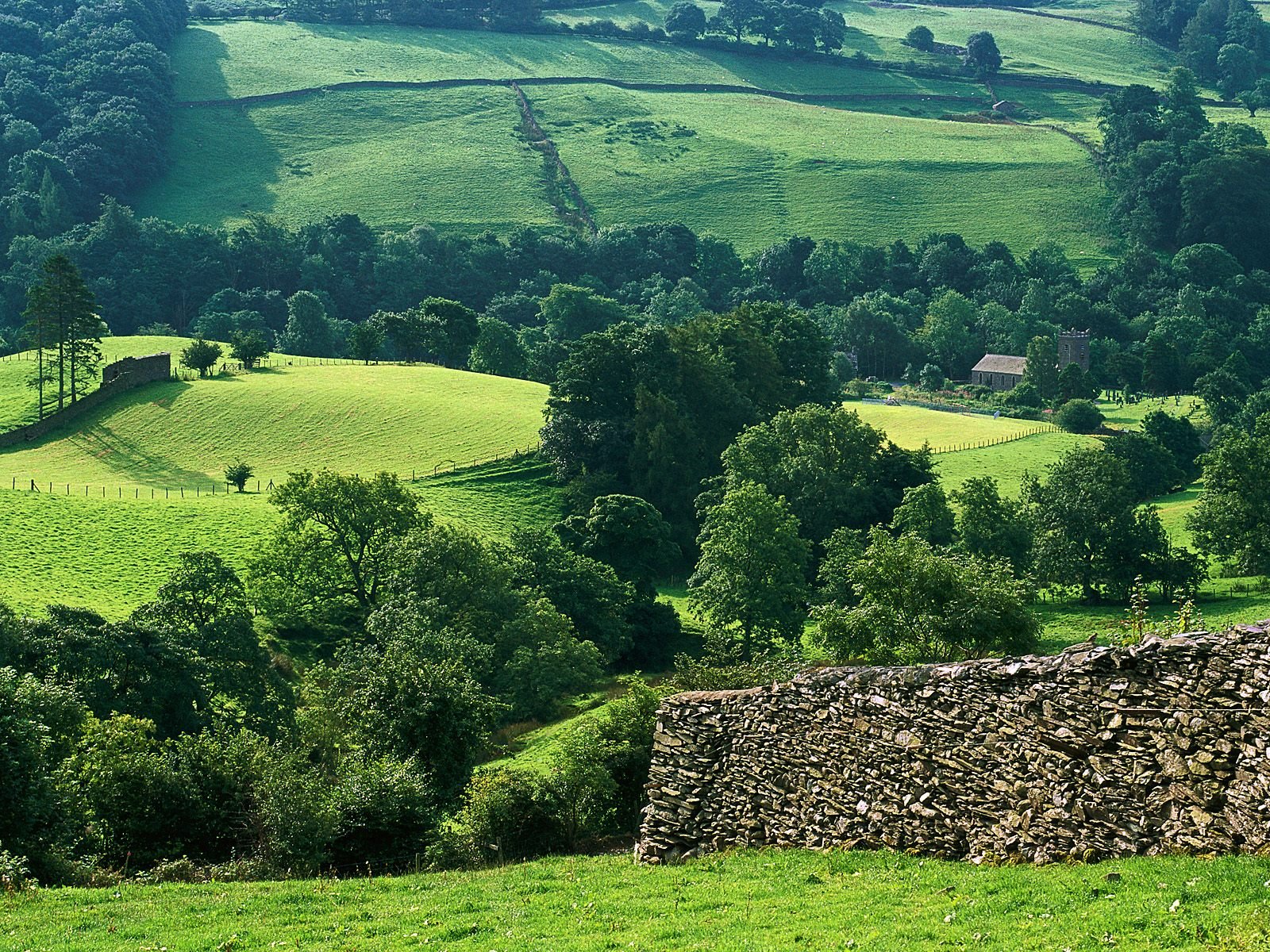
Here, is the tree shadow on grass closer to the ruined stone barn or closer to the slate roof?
the ruined stone barn

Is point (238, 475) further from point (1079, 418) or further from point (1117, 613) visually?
point (1079, 418)

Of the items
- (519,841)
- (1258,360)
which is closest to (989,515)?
(519,841)

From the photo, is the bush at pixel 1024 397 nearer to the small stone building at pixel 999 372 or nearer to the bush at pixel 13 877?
the small stone building at pixel 999 372

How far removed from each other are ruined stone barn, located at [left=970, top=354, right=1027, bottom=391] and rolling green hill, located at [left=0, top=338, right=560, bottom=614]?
2537 inches

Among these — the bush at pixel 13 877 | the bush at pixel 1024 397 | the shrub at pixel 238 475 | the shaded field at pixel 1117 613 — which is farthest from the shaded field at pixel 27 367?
the bush at pixel 13 877

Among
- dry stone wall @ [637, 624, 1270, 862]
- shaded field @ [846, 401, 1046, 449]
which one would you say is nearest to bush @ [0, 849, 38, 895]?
dry stone wall @ [637, 624, 1270, 862]

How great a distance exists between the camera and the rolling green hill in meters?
79.7

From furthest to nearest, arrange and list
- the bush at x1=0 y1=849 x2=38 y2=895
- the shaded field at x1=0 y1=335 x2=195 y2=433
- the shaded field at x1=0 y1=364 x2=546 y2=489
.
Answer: the shaded field at x1=0 y1=335 x2=195 y2=433
the shaded field at x1=0 y1=364 x2=546 y2=489
the bush at x1=0 y1=849 x2=38 y2=895

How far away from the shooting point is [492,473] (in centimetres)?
10181

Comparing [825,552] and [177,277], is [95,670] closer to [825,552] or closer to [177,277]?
[825,552]

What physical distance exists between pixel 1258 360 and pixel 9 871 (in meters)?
176

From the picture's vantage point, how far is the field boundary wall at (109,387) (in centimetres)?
11212

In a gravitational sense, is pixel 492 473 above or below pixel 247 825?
below

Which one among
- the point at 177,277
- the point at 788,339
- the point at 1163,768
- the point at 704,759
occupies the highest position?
the point at 1163,768
